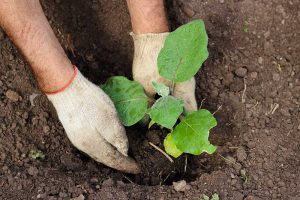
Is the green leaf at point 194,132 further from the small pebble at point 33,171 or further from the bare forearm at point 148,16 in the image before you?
the small pebble at point 33,171

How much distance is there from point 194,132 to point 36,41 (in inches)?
27.6

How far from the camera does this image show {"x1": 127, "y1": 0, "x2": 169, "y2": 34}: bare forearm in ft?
7.16

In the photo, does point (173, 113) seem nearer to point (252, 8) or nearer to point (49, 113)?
point (49, 113)

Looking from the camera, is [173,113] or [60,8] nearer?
[173,113]

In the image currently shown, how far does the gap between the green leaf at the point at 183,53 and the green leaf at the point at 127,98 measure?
13 cm

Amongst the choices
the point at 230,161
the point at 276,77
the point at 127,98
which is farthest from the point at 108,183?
the point at 276,77

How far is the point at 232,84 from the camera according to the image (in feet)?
7.67

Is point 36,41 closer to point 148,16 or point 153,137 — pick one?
point 148,16

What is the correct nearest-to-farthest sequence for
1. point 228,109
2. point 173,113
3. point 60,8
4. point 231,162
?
point 173,113 < point 231,162 < point 228,109 < point 60,8

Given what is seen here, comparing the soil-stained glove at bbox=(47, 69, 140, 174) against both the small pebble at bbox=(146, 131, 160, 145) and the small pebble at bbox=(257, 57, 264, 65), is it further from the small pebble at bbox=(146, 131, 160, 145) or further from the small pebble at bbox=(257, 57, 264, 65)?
the small pebble at bbox=(257, 57, 264, 65)

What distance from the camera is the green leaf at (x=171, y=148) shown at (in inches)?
83.4

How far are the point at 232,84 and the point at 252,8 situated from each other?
1.28 feet

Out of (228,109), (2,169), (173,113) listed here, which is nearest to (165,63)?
(173,113)

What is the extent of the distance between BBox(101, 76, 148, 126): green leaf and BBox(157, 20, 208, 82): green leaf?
0.13 m
